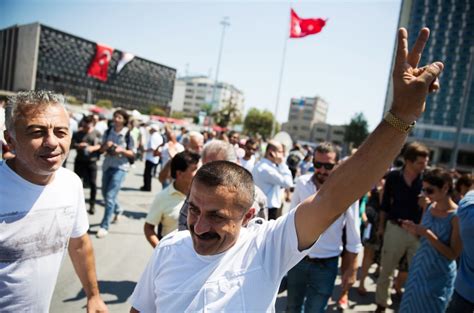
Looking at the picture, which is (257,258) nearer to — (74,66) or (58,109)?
(58,109)

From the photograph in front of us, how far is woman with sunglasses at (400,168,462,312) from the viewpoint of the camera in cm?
313

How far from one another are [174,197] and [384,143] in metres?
2.36

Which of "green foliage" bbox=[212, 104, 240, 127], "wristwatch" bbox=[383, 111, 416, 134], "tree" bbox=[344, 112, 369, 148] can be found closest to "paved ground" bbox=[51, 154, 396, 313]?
"wristwatch" bbox=[383, 111, 416, 134]

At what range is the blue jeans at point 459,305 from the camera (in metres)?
2.69

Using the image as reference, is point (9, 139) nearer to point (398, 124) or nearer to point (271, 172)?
point (398, 124)

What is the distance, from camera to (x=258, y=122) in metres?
96.6

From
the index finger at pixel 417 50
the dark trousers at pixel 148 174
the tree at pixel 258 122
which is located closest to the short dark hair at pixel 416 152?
the index finger at pixel 417 50

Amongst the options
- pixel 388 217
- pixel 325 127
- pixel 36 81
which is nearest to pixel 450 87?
pixel 325 127

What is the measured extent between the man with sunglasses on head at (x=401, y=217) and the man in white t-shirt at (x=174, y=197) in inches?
102

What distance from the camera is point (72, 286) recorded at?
12.8ft

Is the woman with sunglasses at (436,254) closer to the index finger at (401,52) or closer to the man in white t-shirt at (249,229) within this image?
the man in white t-shirt at (249,229)

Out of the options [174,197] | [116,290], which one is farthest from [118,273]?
[174,197]

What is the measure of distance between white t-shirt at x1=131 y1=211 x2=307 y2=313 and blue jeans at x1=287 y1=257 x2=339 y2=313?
182cm

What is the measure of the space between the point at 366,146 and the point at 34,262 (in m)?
1.78
